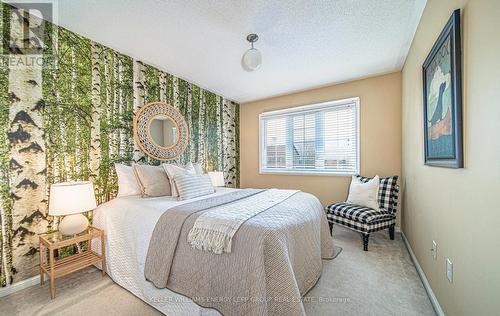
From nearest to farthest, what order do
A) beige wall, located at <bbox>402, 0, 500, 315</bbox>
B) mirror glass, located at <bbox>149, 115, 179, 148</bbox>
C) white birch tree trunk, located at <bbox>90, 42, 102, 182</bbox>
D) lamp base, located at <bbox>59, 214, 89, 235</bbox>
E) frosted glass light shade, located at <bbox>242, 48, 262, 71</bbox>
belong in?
beige wall, located at <bbox>402, 0, 500, 315</bbox> → lamp base, located at <bbox>59, 214, 89, 235</bbox> → frosted glass light shade, located at <bbox>242, 48, 262, 71</bbox> → white birch tree trunk, located at <bbox>90, 42, 102, 182</bbox> → mirror glass, located at <bbox>149, 115, 179, 148</bbox>

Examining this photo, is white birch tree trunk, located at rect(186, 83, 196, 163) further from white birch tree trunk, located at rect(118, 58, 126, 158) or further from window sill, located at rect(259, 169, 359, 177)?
window sill, located at rect(259, 169, 359, 177)

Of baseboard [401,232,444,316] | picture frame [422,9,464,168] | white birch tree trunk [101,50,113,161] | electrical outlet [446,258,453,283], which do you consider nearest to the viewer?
A: picture frame [422,9,464,168]

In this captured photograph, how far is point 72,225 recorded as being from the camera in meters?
1.86

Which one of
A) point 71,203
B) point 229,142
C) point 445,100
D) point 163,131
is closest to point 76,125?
point 71,203

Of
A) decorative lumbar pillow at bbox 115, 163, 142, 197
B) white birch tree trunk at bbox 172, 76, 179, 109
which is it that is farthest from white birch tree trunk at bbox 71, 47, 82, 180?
white birch tree trunk at bbox 172, 76, 179, 109

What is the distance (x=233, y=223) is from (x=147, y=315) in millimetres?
961

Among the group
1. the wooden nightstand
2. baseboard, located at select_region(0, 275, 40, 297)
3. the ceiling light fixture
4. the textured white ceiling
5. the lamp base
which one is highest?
the textured white ceiling

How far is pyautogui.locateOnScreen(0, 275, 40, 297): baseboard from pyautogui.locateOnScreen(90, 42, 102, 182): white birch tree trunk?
1.01 meters

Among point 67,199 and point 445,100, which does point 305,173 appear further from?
point 67,199

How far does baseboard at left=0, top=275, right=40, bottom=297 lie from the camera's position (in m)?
1.74

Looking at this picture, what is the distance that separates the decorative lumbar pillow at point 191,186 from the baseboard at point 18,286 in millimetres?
1443

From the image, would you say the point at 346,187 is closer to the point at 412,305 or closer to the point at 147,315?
the point at 412,305

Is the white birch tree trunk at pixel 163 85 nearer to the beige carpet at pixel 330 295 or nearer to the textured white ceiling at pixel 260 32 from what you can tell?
the textured white ceiling at pixel 260 32

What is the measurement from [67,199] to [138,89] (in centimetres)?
159
